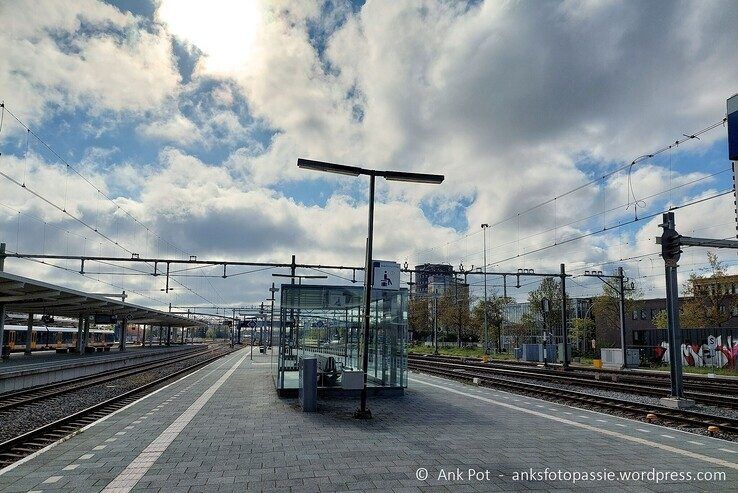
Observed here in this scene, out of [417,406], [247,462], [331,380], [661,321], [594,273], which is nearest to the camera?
[247,462]

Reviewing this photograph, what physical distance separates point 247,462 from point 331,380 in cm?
849

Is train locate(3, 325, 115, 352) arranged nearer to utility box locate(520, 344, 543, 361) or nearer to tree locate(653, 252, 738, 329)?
utility box locate(520, 344, 543, 361)

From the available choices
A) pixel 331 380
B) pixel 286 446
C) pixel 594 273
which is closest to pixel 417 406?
pixel 331 380

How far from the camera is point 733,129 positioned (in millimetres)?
5668

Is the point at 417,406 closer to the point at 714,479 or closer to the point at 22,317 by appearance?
the point at 714,479

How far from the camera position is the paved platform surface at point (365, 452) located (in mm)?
7012

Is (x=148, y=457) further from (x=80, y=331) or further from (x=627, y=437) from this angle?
(x=80, y=331)

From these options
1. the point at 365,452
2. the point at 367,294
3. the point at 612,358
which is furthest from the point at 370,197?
the point at 612,358

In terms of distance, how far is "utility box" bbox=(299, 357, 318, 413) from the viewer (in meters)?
13.2

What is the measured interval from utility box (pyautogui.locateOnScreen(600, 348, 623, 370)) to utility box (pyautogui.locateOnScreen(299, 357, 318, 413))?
27198mm

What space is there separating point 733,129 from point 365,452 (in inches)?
267

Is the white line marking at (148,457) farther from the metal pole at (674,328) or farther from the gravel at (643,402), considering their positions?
the metal pole at (674,328)

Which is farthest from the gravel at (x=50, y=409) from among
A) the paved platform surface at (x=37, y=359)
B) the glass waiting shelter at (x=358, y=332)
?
the glass waiting shelter at (x=358, y=332)

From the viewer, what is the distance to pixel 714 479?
24.3 feet
